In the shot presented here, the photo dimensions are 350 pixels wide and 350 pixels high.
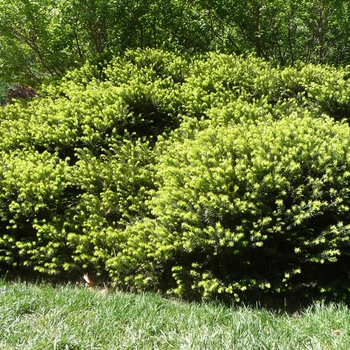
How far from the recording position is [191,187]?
147 inches

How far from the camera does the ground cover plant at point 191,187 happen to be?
340 centimetres

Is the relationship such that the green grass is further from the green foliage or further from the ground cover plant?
the green foliage

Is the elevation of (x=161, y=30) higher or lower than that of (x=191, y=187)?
higher

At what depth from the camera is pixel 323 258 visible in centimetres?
327

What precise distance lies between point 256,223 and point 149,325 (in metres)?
1.26

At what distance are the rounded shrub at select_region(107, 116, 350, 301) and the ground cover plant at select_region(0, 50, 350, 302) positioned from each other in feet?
0.04

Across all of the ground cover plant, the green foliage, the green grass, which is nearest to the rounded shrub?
the ground cover plant

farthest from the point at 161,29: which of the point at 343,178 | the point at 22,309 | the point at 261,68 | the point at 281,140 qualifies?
the point at 22,309

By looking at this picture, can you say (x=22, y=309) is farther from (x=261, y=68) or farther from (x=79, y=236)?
(x=261, y=68)

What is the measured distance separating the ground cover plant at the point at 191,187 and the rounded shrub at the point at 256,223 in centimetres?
1

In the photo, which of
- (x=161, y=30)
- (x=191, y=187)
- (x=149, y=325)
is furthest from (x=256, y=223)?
(x=161, y=30)

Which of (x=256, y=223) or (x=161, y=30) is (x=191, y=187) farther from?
(x=161, y=30)

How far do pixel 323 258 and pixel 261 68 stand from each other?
409 cm

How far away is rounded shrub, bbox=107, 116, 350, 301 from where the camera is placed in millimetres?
3340
